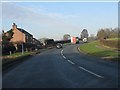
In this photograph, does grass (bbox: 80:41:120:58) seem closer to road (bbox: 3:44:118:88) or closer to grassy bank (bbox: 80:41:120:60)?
grassy bank (bbox: 80:41:120:60)

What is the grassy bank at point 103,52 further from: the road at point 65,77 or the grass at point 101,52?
the road at point 65,77

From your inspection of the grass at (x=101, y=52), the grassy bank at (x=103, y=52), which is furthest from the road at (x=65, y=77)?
the grass at (x=101, y=52)

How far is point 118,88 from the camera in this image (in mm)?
12016

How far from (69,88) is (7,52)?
201 feet

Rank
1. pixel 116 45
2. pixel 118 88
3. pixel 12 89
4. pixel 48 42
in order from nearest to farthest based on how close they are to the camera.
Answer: pixel 118 88, pixel 12 89, pixel 116 45, pixel 48 42

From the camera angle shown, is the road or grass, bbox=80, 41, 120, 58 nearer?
the road

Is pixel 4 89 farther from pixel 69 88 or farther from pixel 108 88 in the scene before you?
pixel 108 88

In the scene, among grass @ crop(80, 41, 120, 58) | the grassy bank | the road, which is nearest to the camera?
the road

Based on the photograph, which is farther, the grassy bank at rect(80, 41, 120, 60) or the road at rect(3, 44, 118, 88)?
the grassy bank at rect(80, 41, 120, 60)

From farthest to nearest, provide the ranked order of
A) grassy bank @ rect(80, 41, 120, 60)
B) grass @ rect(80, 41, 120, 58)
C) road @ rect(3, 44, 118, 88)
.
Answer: grass @ rect(80, 41, 120, 58)
grassy bank @ rect(80, 41, 120, 60)
road @ rect(3, 44, 118, 88)

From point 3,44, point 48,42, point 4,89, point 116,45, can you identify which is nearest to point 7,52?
point 3,44

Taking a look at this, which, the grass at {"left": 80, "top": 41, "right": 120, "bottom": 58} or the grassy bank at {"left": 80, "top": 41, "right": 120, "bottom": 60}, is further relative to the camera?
the grass at {"left": 80, "top": 41, "right": 120, "bottom": 58}

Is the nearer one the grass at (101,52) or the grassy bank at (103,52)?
the grassy bank at (103,52)

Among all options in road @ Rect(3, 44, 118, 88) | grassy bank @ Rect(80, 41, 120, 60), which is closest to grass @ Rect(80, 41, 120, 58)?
grassy bank @ Rect(80, 41, 120, 60)
